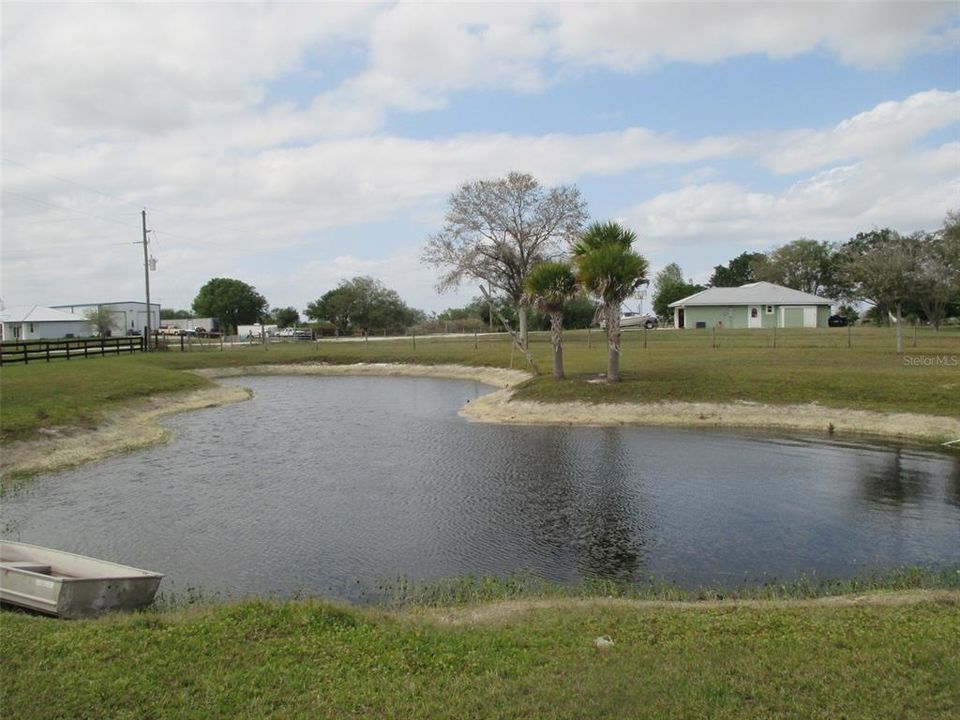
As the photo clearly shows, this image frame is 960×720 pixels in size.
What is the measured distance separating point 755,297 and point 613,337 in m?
53.1

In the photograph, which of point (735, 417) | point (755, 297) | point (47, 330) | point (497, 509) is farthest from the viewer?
point (47, 330)

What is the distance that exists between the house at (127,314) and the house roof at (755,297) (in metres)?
75.9

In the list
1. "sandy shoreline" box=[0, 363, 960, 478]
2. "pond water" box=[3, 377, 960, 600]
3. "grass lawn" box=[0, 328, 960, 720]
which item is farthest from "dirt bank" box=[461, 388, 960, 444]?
"grass lawn" box=[0, 328, 960, 720]

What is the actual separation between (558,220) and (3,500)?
5655cm

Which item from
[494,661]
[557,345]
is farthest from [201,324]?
[494,661]

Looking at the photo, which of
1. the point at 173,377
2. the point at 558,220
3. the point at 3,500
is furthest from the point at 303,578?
the point at 558,220

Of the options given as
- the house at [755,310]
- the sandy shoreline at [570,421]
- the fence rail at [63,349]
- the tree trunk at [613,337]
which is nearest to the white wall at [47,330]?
the fence rail at [63,349]

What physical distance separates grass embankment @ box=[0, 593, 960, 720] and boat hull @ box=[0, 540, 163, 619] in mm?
457

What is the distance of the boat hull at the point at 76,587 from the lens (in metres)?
8.36

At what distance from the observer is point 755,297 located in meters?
77.8

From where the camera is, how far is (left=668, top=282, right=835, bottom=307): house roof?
250ft

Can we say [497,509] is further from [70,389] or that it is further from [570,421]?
[70,389]

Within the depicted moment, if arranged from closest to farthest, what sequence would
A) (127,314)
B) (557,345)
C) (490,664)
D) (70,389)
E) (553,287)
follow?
(490,664), (70,389), (553,287), (557,345), (127,314)

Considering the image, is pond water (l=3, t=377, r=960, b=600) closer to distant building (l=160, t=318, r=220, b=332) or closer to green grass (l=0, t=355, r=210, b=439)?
green grass (l=0, t=355, r=210, b=439)
